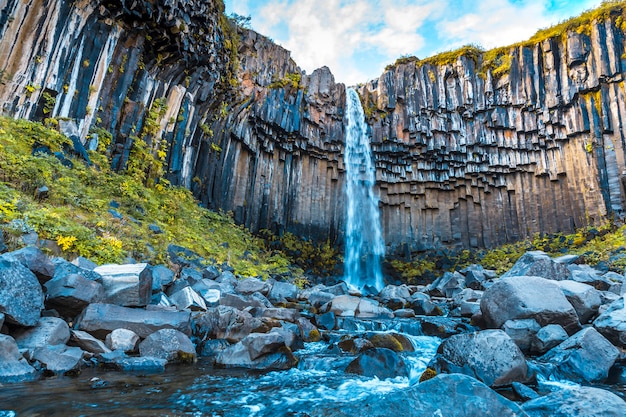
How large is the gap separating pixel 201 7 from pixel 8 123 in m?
8.55

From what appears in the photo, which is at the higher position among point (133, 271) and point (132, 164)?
point (132, 164)

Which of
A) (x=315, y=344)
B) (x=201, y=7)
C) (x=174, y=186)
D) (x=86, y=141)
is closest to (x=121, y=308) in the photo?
(x=315, y=344)

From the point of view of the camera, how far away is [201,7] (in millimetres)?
14641

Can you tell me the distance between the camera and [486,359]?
4281 millimetres

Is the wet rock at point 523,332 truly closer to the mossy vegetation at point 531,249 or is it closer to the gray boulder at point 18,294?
the gray boulder at point 18,294

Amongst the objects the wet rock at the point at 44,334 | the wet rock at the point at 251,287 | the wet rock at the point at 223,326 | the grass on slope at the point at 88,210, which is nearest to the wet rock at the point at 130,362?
the wet rock at the point at 44,334

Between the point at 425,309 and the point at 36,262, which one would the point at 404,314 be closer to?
the point at 425,309

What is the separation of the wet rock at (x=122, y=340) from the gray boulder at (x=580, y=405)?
4296 millimetres

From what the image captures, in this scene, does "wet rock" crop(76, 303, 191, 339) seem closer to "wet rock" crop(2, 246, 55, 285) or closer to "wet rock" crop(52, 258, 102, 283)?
"wet rock" crop(52, 258, 102, 283)

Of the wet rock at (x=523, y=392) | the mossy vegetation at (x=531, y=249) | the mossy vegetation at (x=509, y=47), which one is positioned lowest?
the wet rock at (x=523, y=392)

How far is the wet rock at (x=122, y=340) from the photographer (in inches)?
174

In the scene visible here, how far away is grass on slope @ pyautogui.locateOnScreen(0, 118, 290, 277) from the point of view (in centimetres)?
662

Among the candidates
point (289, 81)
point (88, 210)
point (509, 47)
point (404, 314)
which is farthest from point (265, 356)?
point (509, 47)

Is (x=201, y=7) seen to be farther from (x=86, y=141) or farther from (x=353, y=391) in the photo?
(x=353, y=391)
